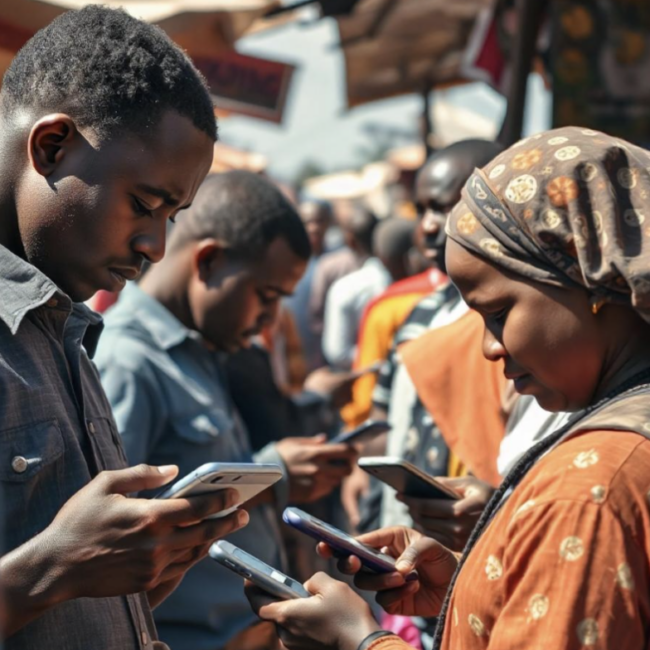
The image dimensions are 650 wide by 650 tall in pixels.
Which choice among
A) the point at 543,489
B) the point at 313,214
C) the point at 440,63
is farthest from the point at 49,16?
the point at 313,214

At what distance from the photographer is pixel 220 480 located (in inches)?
76.9

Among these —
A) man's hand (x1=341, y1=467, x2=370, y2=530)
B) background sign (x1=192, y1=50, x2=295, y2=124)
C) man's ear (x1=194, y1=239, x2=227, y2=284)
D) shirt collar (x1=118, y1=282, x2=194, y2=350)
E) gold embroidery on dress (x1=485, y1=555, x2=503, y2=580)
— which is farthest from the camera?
background sign (x1=192, y1=50, x2=295, y2=124)

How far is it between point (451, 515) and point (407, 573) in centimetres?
56

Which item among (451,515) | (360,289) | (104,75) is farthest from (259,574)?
(360,289)

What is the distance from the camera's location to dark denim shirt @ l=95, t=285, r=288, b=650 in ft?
11.0

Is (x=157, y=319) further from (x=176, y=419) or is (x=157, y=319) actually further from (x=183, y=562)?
(x=183, y=562)

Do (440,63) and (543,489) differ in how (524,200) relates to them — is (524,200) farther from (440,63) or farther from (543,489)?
(440,63)

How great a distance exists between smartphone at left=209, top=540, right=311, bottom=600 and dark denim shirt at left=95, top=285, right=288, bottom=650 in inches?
43.0

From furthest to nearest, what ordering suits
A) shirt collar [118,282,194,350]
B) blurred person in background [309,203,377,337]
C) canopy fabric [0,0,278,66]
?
1. blurred person in background [309,203,377,337]
2. canopy fabric [0,0,278,66]
3. shirt collar [118,282,194,350]

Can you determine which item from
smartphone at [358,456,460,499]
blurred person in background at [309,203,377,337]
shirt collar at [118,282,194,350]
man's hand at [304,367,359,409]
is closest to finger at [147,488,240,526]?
smartphone at [358,456,460,499]

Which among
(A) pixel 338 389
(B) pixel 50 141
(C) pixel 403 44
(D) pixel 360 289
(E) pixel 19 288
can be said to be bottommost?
(D) pixel 360 289

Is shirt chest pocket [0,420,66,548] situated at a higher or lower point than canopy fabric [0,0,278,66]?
lower

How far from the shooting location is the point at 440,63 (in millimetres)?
10469

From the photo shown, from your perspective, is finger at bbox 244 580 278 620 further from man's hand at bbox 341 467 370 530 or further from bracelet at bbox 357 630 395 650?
man's hand at bbox 341 467 370 530
